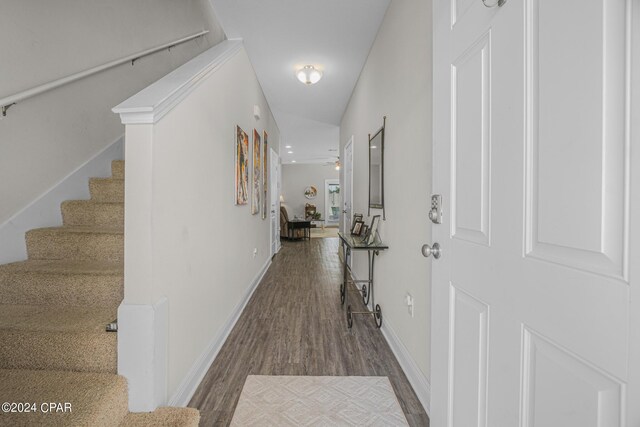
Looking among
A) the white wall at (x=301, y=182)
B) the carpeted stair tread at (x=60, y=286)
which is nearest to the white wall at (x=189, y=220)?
the carpeted stair tread at (x=60, y=286)

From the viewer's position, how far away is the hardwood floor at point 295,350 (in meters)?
1.65

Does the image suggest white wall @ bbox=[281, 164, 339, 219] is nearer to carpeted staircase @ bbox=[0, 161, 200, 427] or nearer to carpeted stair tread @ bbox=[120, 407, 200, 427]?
carpeted staircase @ bbox=[0, 161, 200, 427]

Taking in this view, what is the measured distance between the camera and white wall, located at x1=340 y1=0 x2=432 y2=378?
165cm

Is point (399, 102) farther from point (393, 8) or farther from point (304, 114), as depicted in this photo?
point (304, 114)

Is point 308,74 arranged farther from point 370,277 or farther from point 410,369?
point 410,369

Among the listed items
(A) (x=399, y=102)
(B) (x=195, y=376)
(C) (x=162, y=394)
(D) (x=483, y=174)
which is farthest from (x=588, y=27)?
(B) (x=195, y=376)

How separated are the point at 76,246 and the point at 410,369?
2.17 metres

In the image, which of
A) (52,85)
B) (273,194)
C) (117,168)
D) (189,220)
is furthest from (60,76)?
(273,194)

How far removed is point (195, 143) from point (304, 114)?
4.10 metres

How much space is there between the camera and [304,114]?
5586 millimetres

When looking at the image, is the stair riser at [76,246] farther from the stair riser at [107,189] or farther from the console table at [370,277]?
the console table at [370,277]

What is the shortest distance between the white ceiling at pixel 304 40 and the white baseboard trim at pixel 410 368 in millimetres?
2669

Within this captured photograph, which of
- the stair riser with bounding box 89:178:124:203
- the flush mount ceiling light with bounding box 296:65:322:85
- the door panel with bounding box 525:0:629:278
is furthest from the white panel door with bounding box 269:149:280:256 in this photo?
the door panel with bounding box 525:0:629:278

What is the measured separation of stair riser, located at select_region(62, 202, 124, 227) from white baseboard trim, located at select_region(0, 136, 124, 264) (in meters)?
0.07
